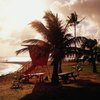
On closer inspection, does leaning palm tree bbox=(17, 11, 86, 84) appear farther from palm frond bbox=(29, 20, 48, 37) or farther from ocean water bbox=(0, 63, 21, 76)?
ocean water bbox=(0, 63, 21, 76)

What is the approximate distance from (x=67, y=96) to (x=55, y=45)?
662 centimetres

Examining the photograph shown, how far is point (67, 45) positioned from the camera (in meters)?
21.6

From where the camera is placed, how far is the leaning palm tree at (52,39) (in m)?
21.1

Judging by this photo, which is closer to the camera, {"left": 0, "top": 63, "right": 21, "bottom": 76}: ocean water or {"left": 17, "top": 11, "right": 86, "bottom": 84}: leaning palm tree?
{"left": 17, "top": 11, "right": 86, "bottom": 84}: leaning palm tree

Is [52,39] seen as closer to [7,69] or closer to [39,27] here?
Answer: [39,27]

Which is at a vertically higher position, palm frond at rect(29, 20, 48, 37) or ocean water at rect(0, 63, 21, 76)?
palm frond at rect(29, 20, 48, 37)

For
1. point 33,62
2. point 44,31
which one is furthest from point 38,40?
point 33,62

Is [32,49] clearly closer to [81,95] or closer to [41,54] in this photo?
[41,54]

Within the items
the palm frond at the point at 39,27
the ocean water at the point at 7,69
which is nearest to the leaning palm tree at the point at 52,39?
the palm frond at the point at 39,27

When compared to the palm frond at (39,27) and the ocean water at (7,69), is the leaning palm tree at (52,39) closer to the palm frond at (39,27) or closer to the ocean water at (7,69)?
the palm frond at (39,27)

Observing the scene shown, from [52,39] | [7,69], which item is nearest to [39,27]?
[52,39]

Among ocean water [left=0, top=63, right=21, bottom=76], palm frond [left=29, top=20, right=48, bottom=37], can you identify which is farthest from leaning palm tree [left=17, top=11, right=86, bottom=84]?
ocean water [left=0, top=63, right=21, bottom=76]

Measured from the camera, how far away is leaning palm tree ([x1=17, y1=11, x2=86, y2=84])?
2111cm

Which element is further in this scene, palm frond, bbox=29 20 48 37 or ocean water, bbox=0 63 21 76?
ocean water, bbox=0 63 21 76
